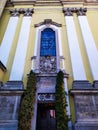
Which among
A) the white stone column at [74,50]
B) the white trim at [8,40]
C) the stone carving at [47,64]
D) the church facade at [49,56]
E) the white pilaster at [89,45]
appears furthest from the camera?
the white trim at [8,40]

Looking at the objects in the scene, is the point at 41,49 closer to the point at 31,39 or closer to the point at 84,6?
the point at 31,39

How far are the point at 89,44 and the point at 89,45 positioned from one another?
92 millimetres

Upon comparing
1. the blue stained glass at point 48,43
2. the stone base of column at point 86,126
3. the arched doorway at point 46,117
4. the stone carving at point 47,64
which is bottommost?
the stone base of column at point 86,126

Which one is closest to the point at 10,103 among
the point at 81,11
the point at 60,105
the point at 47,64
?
the point at 60,105

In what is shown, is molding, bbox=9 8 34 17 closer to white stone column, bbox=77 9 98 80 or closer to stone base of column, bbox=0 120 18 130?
white stone column, bbox=77 9 98 80

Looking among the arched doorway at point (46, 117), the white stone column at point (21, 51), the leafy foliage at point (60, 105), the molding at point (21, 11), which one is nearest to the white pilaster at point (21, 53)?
the white stone column at point (21, 51)

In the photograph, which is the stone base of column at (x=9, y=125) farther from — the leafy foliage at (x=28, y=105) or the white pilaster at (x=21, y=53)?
the white pilaster at (x=21, y=53)

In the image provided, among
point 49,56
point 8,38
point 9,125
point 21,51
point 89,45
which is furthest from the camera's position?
point 8,38

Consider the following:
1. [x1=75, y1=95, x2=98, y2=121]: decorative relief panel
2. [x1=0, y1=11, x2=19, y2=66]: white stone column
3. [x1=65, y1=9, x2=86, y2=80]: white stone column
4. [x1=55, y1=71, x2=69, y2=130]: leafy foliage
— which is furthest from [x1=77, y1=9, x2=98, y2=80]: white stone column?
[x1=0, y1=11, x2=19, y2=66]: white stone column

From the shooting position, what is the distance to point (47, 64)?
10273 mm

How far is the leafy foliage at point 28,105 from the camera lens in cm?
770

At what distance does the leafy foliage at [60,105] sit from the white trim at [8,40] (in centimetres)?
334

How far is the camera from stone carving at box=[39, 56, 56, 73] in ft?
32.9

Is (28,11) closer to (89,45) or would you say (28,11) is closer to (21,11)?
(21,11)
